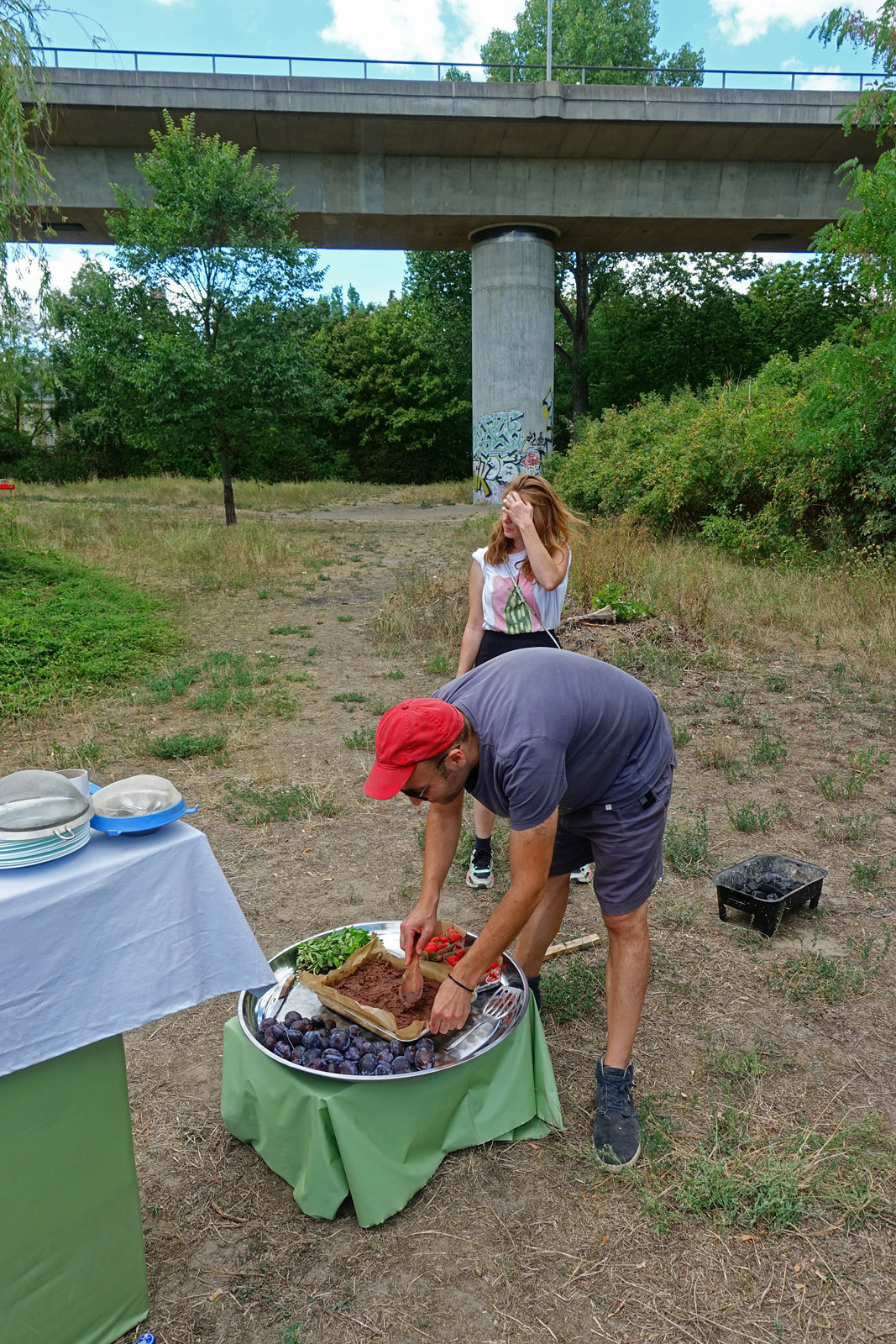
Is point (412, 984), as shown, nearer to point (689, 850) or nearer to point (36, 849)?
point (36, 849)

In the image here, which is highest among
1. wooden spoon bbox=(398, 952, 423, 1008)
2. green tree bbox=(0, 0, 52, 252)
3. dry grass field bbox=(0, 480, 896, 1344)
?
green tree bbox=(0, 0, 52, 252)

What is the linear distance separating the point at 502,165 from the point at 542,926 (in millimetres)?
21269

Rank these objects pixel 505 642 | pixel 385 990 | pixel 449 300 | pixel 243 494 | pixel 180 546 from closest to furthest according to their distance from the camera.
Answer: pixel 385 990 < pixel 505 642 < pixel 180 546 < pixel 243 494 < pixel 449 300

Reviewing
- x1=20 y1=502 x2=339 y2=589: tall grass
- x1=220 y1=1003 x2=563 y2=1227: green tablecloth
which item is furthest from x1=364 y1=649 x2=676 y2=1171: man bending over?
x1=20 y1=502 x2=339 y2=589: tall grass

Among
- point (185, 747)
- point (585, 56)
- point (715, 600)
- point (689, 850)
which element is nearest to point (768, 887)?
point (689, 850)

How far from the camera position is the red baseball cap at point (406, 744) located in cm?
216

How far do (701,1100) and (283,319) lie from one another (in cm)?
1723

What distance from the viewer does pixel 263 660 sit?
891 cm

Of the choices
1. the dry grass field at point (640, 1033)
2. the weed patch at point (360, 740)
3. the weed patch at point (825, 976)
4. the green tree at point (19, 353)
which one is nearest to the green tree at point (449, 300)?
the green tree at point (19, 353)

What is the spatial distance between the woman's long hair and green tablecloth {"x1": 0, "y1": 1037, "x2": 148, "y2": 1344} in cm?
274

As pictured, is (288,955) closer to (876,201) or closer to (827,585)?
(827,585)

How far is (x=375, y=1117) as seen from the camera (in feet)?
8.25

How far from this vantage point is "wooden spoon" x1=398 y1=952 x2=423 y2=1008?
9.31ft

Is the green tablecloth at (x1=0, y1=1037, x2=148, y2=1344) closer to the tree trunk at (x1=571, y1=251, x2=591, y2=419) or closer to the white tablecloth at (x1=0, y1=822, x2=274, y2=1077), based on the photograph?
the white tablecloth at (x1=0, y1=822, x2=274, y2=1077)
